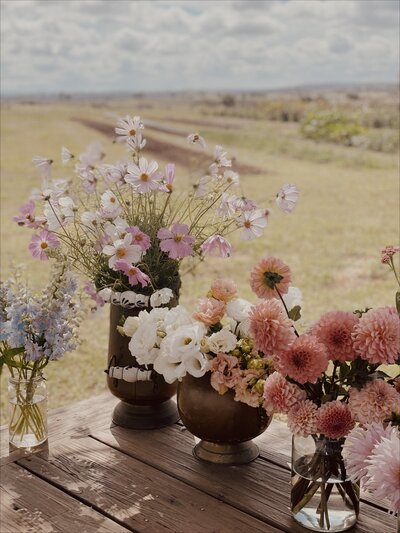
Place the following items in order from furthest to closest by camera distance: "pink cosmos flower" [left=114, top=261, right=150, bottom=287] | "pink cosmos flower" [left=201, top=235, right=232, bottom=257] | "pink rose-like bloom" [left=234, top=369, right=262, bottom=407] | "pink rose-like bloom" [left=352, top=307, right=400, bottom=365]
Result: 1. "pink cosmos flower" [left=201, top=235, right=232, bottom=257]
2. "pink cosmos flower" [left=114, top=261, right=150, bottom=287]
3. "pink rose-like bloom" [left=234, top=369, right=262, bottom=407]
4. "pink rose-like bloom" [left=352, top=307, right=400, bottom=365]

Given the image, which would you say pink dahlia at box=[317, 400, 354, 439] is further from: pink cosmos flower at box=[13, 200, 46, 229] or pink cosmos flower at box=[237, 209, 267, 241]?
pink cosmos flower at box=[13, 200, 46, 229]

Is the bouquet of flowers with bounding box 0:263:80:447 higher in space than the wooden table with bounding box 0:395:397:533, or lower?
higher

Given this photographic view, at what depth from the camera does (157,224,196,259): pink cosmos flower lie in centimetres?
142

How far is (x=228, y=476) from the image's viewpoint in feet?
4.47

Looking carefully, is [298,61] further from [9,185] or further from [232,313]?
[232,313]

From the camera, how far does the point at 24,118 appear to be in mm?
8547

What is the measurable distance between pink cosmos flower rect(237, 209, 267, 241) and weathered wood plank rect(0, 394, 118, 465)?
21.2 inches

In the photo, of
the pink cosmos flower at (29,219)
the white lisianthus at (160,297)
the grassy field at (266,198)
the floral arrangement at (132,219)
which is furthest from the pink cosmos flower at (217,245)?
the grassy field at (266,198)

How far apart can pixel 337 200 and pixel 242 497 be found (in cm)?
673

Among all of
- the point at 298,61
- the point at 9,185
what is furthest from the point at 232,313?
the point at 298,61

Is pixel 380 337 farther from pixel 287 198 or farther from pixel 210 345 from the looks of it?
pixel 287 198

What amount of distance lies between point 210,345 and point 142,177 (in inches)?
14.9

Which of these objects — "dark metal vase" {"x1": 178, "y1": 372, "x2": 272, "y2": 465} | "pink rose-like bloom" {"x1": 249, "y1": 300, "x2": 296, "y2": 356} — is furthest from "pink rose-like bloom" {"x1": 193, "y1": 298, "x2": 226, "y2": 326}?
"pink rose-like bloom" {"x1": 249, "y1": 300, "x2": 296, "y2": 356}

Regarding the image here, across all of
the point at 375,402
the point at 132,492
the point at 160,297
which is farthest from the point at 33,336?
the point at 375,402
